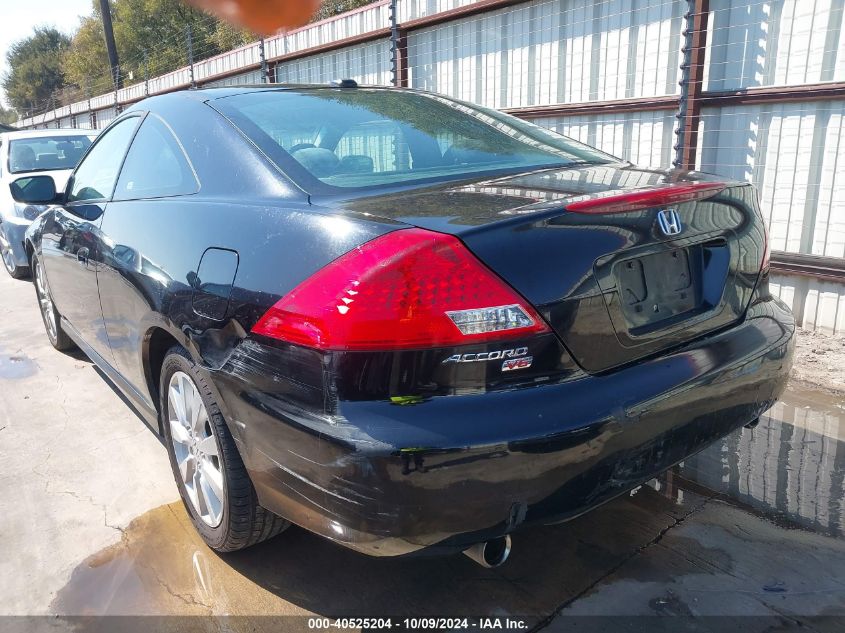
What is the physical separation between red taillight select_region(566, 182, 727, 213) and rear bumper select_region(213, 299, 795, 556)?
44cm

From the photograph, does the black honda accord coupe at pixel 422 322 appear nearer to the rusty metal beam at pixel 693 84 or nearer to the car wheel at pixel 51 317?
the car wheel at pixel 51 317

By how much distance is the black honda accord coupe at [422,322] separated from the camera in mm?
1569

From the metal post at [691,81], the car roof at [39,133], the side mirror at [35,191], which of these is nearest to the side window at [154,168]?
the side mirror at [35,191]

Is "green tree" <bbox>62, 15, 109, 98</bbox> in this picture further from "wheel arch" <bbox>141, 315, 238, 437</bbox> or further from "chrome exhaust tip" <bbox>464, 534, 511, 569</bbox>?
"chrome exhaust tip" <bbox>464, 534, 511, 569</bbox>

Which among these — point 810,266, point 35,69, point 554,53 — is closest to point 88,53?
point 35,69

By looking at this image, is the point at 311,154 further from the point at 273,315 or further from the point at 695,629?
the point at 695,629

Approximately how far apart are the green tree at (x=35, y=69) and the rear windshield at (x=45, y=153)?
2623 inches

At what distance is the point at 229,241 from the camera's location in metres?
2.00

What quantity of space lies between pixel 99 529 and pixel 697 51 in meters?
5.15

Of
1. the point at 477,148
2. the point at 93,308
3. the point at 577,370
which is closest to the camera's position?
the point at 577,370

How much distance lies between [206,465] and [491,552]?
1070 mm

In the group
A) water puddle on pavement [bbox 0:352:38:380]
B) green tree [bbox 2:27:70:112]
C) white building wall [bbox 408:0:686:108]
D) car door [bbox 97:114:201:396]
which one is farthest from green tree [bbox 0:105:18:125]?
car door [bbox 97:114:201:396]

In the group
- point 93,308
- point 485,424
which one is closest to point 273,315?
point 485,424

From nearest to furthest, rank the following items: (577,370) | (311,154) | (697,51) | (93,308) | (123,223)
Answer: (577,370)
(311,154)
(123,223)
(93,308)
(697,51)
